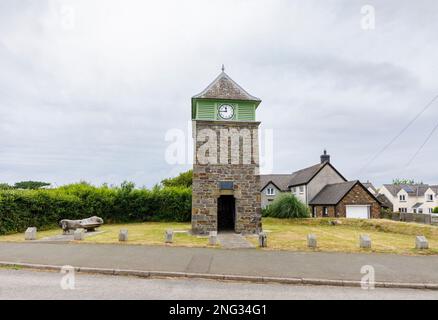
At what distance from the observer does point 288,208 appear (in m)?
29.2

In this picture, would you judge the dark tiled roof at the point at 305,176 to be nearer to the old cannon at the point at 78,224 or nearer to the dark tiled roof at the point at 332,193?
the dark tiled roof at the point at 332,193

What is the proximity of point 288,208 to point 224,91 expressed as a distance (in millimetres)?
14450

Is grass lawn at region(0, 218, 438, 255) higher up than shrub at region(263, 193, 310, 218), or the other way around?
shrub at region(263, 193, 310, 218)

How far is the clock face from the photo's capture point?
60.4ft

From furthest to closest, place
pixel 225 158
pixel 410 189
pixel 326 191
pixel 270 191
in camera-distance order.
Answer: pixel 410 189
pixel 270 191
pixel 326 191
pixel 225 158

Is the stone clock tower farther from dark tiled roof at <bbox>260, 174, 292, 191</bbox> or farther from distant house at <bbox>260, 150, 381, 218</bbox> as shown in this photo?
dark tiled roof at <bbox>260, 174, 292, 191</bbox>

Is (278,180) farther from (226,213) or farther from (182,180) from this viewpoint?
(226,213)

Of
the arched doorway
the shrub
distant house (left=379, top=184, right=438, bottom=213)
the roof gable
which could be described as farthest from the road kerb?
distant house (left=379, top=184, right=438, bottom=213)

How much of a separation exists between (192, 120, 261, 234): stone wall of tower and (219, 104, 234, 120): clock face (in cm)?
42

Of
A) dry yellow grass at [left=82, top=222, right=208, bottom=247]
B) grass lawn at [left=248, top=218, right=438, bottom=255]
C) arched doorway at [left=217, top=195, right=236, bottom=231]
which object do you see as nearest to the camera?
grass lawn at [left=248, top=218, right=438, bottom=255]

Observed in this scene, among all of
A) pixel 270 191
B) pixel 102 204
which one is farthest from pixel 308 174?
pixel 102 204
